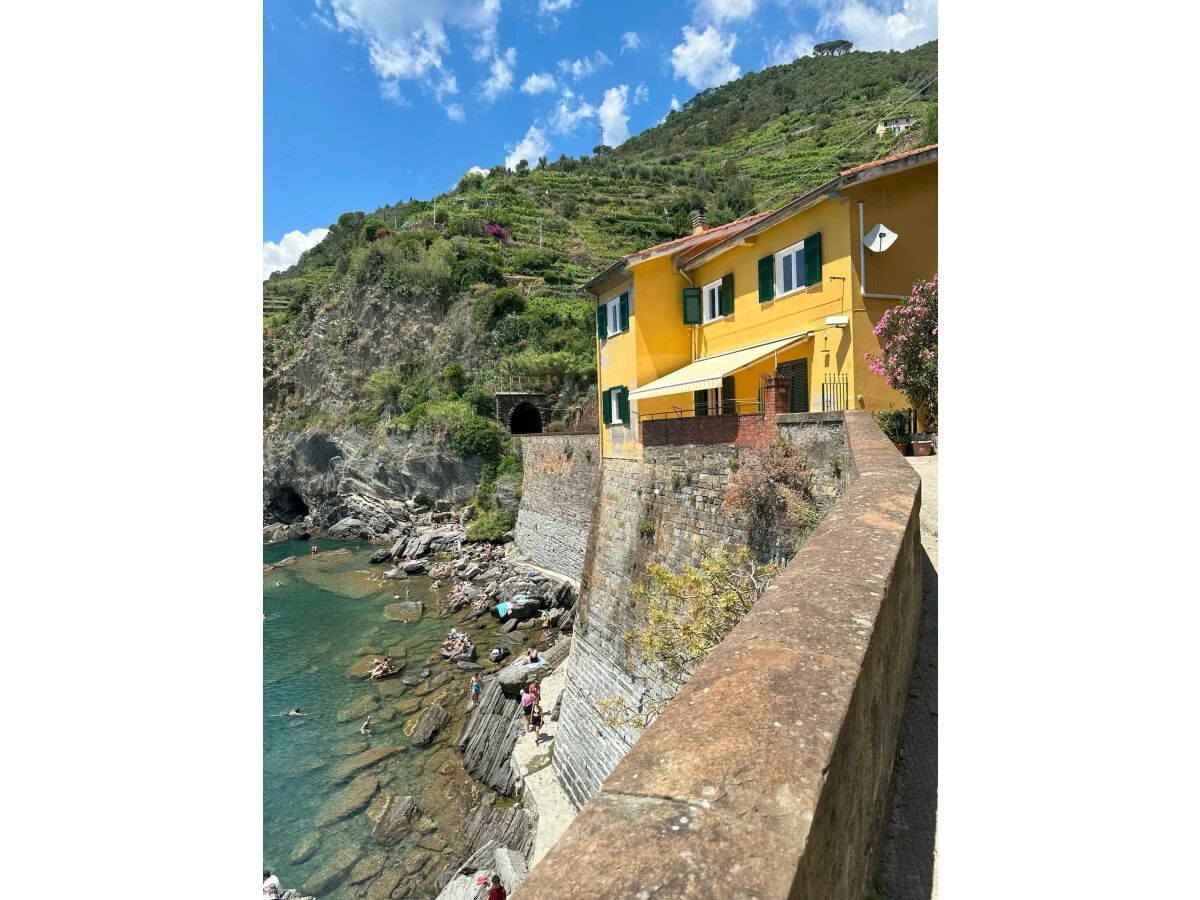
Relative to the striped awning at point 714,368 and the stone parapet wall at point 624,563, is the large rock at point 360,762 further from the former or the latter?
the striped awning at point 714,368

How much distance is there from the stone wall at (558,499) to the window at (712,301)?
7770 millimetres

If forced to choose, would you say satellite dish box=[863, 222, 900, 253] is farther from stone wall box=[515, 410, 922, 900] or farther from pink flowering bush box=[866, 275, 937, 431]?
stone wall box=[515, 410, 922, 900]

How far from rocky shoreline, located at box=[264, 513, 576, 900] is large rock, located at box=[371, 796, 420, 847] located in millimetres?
22

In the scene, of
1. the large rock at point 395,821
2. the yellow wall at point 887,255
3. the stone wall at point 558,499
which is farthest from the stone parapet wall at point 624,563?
the stone wall at point 558,499

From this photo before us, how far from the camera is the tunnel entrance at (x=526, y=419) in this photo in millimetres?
36906

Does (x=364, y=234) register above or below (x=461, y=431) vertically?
above

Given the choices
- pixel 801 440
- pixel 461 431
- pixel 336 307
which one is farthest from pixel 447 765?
pixel 336 307

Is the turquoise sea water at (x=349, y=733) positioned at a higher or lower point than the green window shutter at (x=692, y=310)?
lower

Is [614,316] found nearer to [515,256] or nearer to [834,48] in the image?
[515,256]

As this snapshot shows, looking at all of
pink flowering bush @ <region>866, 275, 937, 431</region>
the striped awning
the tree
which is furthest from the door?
the tree

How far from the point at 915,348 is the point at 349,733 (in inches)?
679
